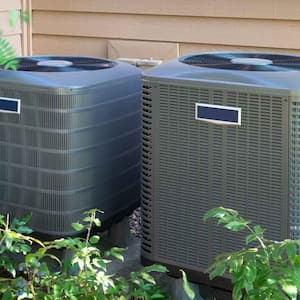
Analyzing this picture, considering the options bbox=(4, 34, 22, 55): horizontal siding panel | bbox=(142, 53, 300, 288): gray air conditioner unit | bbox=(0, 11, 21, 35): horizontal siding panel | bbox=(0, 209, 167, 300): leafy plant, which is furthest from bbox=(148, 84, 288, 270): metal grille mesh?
bbox=(4, 34, 22, 55): horizontal siding panel

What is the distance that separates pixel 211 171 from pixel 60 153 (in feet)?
2.27

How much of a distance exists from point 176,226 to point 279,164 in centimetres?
54

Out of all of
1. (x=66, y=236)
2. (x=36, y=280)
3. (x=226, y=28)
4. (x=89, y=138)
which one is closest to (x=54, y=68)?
(x=89, y=138)

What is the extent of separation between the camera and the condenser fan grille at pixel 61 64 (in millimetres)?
A: 3703

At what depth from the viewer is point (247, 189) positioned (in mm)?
3018

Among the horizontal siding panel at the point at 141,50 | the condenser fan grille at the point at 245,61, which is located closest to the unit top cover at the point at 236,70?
the condenser fan grille at the point at 245,61

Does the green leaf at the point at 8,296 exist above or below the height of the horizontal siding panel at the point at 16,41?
below

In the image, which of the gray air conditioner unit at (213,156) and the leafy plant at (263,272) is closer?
the leafy plant at (263,272)

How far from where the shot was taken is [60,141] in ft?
11.0

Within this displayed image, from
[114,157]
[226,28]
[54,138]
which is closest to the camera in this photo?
[54,138]

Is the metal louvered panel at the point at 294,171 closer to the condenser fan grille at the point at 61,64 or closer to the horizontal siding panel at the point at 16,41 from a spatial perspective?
the condenser fan grille at the point at 61,64

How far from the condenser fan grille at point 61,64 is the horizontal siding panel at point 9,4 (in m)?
1.25

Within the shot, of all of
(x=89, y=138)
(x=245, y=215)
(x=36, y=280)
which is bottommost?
(x=36, y=280)

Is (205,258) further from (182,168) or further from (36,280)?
(36,280)
